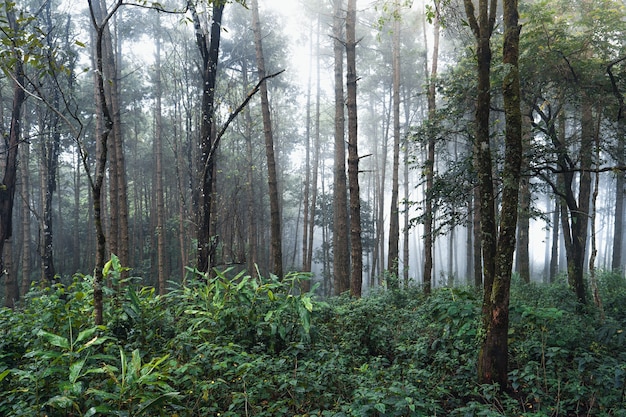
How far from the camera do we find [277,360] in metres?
3.89

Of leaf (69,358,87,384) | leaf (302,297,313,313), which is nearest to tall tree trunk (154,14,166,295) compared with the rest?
leaf (302,297,313,313)

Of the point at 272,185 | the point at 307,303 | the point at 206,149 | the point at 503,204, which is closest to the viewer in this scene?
the point at 503,204

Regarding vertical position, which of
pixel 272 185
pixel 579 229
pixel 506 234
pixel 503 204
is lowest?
pixel 579 229

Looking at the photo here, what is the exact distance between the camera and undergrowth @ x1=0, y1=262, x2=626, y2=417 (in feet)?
10.0

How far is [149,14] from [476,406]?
1902 cm

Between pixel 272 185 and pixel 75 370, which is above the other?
pixel 272 185

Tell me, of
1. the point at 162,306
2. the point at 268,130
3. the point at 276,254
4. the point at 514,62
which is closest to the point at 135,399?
the point at 162,306

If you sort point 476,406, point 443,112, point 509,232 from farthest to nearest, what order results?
point 443,112 → point 509,232 → point 476,406

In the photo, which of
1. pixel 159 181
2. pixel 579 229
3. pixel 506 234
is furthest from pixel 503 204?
pixel 159 181

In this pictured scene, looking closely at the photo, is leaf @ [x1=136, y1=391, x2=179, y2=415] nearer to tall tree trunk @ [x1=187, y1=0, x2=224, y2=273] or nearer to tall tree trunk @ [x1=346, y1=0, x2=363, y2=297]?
tall tree trunk @ [x1=187, y1=0, x2=224, y2=273]

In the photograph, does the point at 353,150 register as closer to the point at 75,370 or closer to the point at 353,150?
the point at 353,150

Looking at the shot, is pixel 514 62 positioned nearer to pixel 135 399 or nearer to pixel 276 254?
pixel 135 399

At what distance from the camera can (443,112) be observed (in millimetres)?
7441

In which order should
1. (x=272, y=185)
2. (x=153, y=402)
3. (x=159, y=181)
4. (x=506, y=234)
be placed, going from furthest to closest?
(x=159, y=181) → (x=272, y=185) → (x=506, y=234) → (x=153, y=402)
